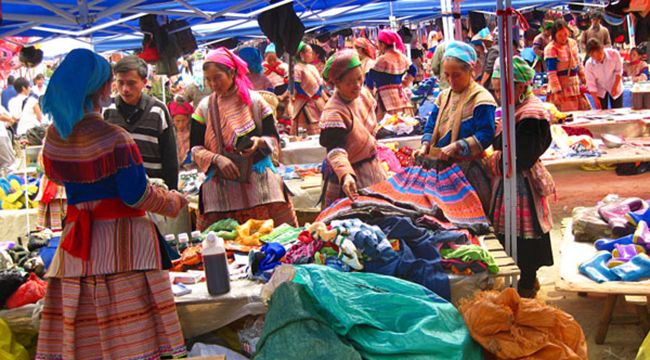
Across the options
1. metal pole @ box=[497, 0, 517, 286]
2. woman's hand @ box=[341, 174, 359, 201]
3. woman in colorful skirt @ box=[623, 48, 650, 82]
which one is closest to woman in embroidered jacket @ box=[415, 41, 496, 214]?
metal pole @ box=[497, 0, 517, 286]

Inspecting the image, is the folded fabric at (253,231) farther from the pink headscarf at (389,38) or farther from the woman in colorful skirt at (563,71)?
the woman in colorful skirt at (563,71)

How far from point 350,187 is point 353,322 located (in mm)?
1470

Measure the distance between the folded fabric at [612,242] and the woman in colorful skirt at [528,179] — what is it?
0.42 metres

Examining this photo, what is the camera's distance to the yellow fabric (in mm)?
3412

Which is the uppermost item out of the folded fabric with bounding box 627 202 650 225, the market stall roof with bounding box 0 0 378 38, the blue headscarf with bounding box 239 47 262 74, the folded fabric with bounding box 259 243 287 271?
the market stall roof with bounding box 0 0 378 38

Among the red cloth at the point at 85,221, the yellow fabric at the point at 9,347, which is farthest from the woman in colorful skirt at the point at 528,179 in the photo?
the yellow fabric at the point at 9,347

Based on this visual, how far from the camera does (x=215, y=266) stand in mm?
3451

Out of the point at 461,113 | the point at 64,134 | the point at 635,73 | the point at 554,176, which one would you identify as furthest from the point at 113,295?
the point at 635,73

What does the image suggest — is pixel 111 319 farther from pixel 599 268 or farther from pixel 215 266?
pixel 599 268

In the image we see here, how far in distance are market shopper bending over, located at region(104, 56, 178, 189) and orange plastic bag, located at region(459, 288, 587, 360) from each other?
2.25 meters

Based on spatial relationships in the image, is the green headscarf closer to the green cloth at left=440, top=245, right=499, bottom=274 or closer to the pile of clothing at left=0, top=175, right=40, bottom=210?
the green cloth at left=440, top=245, right=499, bottom=274

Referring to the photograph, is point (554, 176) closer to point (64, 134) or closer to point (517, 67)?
point (517, 67)

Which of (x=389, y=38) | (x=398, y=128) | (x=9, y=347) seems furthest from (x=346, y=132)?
(x=389, y=38)

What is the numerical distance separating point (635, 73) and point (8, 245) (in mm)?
11987
